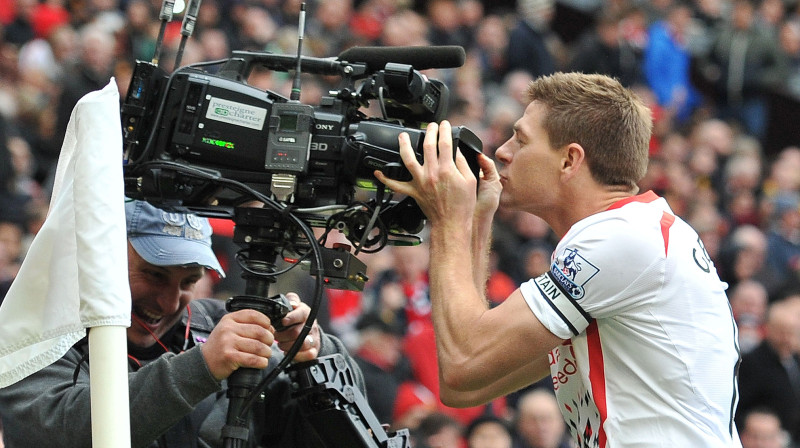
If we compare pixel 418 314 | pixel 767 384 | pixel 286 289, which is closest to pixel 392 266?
pixel 418 314

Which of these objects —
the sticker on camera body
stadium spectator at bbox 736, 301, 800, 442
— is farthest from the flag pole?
stadium spectator at bbox 736, 301, 800, 442

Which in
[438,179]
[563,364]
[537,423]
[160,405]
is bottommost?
[537,423]

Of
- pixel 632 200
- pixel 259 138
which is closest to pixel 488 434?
pixel 632 200

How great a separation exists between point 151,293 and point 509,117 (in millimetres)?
6892

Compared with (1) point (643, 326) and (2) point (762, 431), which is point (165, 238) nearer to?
(1) point (643, 326)

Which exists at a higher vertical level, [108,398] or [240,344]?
[108,398]

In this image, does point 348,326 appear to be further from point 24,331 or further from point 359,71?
point 24,331

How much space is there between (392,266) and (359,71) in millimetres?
5001

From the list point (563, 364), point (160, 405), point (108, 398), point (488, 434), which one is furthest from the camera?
point (488, 434)

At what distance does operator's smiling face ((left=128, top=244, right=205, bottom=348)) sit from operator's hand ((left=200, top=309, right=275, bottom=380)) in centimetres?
55

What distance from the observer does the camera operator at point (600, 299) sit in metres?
2.98

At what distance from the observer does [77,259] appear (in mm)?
2469

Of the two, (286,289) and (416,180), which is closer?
(416,180)

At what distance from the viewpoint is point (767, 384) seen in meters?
8.05
